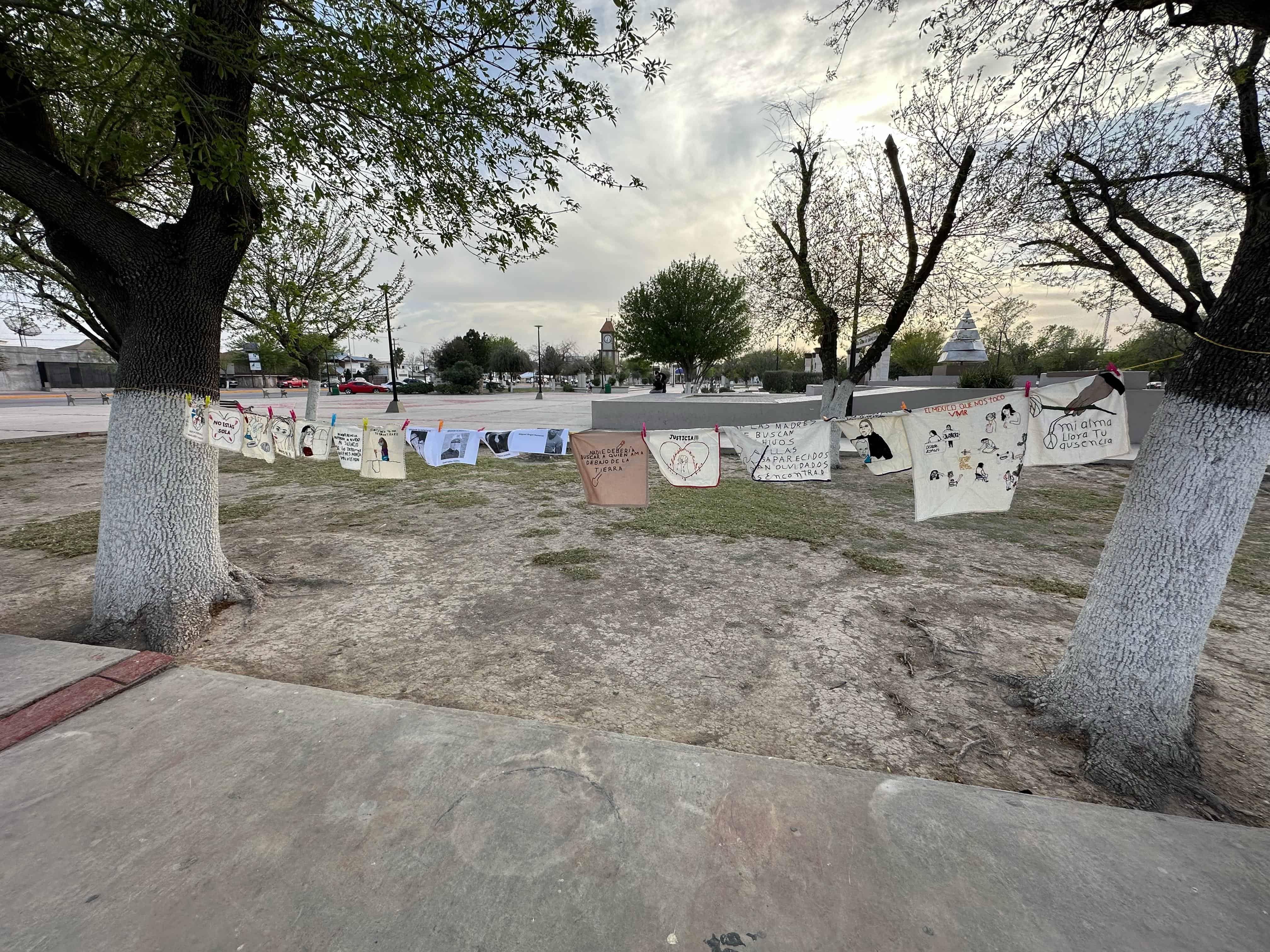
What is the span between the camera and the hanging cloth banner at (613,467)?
16.6 ft

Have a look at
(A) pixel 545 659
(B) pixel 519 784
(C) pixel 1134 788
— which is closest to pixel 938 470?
(C) pixel 1134 788

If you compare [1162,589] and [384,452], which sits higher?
[384,452]

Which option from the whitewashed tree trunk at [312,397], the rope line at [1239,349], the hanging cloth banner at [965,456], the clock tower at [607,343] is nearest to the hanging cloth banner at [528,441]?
the hanging cloth banner at [965,456]

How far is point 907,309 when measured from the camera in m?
10.1

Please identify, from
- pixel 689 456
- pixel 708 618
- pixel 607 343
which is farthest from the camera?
pixel 607 343

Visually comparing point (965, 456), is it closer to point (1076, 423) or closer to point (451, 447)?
point (1076, 423)

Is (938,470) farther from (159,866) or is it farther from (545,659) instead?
(159,866)

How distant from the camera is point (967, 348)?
35.1 meters

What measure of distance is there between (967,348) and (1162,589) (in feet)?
127

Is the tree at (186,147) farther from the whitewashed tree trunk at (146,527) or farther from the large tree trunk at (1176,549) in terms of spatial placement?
the large tree trunk at (1176,549)

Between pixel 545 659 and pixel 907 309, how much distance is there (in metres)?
9.79

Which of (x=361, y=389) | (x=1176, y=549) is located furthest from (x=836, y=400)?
(x=361, y=389)

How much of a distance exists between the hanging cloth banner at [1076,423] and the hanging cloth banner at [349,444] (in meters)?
6.19

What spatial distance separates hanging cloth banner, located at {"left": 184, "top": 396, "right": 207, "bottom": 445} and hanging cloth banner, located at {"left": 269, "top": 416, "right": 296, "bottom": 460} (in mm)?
1204
